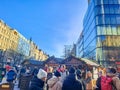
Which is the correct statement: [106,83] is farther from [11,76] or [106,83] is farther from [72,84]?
[11,76]

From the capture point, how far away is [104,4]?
4400cm

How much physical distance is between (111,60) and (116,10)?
11655 millimetres

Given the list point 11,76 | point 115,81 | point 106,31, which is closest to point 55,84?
point 115,81

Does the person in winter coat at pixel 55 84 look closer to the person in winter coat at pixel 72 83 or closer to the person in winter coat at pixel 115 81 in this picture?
the person in winter coat at pixel 72 83

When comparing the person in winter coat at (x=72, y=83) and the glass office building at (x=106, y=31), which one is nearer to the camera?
the person in winter coat at (x=72, y=83)

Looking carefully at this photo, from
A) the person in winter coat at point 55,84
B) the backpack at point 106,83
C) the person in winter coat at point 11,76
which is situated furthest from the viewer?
the person in winter coat at point 11,76

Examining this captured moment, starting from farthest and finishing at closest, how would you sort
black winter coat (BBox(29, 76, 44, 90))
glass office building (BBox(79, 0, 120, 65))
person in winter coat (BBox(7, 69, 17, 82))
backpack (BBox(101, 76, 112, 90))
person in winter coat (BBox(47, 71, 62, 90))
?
glass office building (BBox(79, 0, 120, 65)) → person in winter coat (BBox(7, 69, 17, 82)) → backpack (BBox(101, 76, 112, 90)) → person in winter coat (BBox(47, 71, 62, 90)) → black winter coat (BBox(29, 76, 44, 90))

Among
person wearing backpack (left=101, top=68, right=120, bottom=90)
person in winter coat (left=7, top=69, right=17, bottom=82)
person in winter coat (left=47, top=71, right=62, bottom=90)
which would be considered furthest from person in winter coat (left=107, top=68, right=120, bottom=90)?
person in winter coat (left=7, top=69, right=17, bottom=82)

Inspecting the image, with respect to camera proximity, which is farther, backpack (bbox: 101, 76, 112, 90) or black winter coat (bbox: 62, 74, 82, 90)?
backpack (bbox: 101, 76, 112, 90)

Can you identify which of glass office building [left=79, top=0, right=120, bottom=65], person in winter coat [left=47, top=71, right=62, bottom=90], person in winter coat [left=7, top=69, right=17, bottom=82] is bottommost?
person in winter coat [left=47, top=71, right=62, bottom=90]

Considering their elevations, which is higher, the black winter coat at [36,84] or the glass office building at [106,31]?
the glass office building at [106,31]

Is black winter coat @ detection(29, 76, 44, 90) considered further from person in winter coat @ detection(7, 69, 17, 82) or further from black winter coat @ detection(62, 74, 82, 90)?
person in winter coat @ detection(7, 69, 17, 82)

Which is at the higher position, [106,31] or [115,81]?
[106,31]

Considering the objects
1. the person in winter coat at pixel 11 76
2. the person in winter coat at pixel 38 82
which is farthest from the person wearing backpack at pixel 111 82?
the person in winter coat at pixel 11 76
